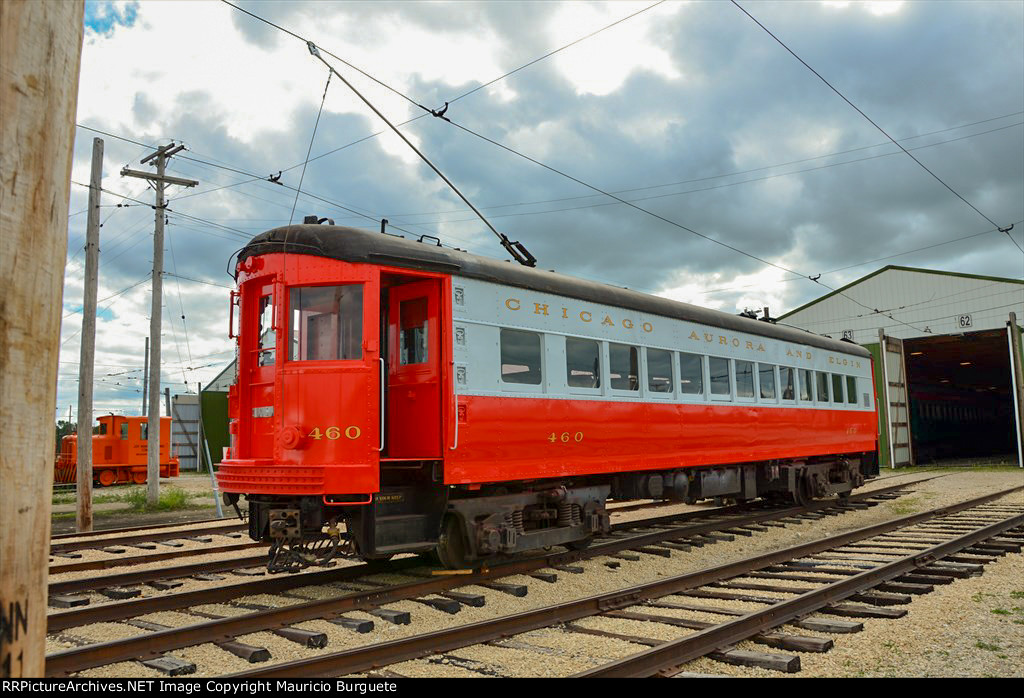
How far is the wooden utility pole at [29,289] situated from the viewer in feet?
7.27

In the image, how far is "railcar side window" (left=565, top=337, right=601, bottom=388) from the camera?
9.60m

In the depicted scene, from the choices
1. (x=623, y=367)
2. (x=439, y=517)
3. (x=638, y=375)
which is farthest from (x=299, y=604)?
(x=638, y=375)

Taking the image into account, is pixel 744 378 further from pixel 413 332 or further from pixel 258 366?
pixel 258 366

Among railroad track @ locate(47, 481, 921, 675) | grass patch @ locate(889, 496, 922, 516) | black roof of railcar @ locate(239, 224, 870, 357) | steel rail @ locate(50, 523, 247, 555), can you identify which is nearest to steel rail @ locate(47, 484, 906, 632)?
railroad track @ locate(47, 481, 921, 675)

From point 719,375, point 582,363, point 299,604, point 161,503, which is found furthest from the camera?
point 161,503

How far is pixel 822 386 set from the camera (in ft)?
52.2

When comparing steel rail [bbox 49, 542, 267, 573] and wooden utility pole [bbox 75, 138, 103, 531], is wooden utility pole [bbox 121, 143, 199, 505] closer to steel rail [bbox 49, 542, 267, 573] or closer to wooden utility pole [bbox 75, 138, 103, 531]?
wooden utility pole [bbox 75, 138, 103, 531]

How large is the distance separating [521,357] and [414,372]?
1.34 metres

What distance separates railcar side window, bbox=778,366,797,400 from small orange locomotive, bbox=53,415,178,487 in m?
23.7

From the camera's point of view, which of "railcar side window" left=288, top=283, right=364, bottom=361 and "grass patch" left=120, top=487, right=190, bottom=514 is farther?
"grass patch" left=120, top=487, right=190, bottom=514

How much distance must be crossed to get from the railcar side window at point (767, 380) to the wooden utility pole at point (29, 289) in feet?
41.7

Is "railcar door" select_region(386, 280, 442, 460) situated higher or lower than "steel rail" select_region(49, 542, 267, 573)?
higher

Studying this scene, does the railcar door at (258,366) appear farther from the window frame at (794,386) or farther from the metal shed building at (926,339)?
the metal shed building at (926,339)

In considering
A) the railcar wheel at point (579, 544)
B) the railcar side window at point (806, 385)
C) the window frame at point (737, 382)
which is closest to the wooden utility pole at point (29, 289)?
the railcar wheel at point (579, 544)
